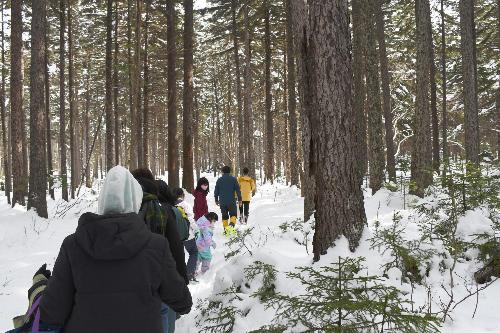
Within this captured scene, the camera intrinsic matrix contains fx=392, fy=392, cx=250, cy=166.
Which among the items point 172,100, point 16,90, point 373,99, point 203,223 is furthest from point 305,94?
point 16,90

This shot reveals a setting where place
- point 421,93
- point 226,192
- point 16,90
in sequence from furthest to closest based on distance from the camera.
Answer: point 16,90 < point 421,93 < point 226,192

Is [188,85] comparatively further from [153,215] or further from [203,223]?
[153,215]

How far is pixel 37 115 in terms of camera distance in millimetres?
12312

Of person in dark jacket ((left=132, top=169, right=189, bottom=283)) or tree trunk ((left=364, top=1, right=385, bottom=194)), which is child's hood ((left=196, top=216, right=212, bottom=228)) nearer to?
person in dark jacket ((left=132, top=169, right=189, bottom=283))

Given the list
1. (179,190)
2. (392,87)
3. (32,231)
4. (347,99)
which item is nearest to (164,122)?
(392,87)

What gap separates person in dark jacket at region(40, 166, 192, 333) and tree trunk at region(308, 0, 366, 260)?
2.62 m

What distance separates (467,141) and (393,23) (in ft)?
58.3

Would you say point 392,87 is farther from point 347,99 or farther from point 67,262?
point 67,262

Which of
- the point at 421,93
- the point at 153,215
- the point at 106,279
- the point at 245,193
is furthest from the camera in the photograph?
the point at 245,193

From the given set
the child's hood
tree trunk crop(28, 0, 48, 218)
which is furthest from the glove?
tree trunk crop(28, 0, 48, 218)

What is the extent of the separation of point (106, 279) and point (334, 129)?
10.1 feet

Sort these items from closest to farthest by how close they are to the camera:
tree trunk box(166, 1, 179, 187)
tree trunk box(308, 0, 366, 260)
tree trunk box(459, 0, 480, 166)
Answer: tree trunk box(308, 0, 366, 260), tree trunk box(459, 0, 480, 166), tree trunk box(166, 1, 179, 187)

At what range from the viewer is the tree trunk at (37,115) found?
12.1 metres

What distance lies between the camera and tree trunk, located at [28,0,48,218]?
12.1 metres
